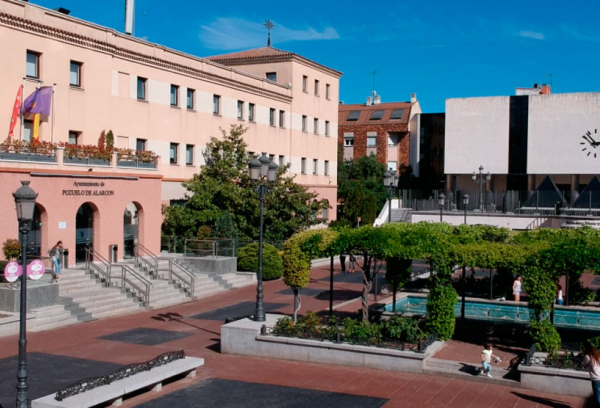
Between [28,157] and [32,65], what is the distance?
18.4 feet

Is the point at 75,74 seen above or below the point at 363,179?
above

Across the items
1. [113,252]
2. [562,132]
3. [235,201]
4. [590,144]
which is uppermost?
[562,132]

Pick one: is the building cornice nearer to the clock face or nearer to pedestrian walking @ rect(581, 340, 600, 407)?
pedestrian walking @ rect(581, 340, 600, 407)

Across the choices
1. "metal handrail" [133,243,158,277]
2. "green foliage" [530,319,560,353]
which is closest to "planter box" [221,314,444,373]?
"green foliage" [530,319,560,353]

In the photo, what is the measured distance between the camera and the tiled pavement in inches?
583

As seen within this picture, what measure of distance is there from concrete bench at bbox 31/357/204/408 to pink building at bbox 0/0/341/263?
12211 millimetres

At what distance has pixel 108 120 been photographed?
3369 centimetres

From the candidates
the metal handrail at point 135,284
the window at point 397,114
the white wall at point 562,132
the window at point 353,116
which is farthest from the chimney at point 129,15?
the window at point 397,114

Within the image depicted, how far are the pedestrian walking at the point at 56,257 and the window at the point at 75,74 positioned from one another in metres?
8.47

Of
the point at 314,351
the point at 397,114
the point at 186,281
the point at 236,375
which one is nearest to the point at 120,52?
the point at 186,281

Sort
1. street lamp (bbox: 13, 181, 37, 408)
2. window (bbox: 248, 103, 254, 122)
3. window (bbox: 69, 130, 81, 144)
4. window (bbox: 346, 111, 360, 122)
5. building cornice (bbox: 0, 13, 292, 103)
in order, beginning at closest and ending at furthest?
street lamp (bbox: 13, 181, 37, 408)
building cornice (bbox: 0, 13, 292, 103)
window (bbox: 69, 130, 81, 144)
window (bbox: 248, 103, 254, 122)
window (bbox: 346, 111, 360, 122)

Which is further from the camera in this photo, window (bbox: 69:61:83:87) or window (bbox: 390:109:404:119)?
window (bbox: 390:109:404:119)

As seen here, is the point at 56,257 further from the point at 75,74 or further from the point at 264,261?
the point at 264,261

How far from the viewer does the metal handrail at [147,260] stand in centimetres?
3055
